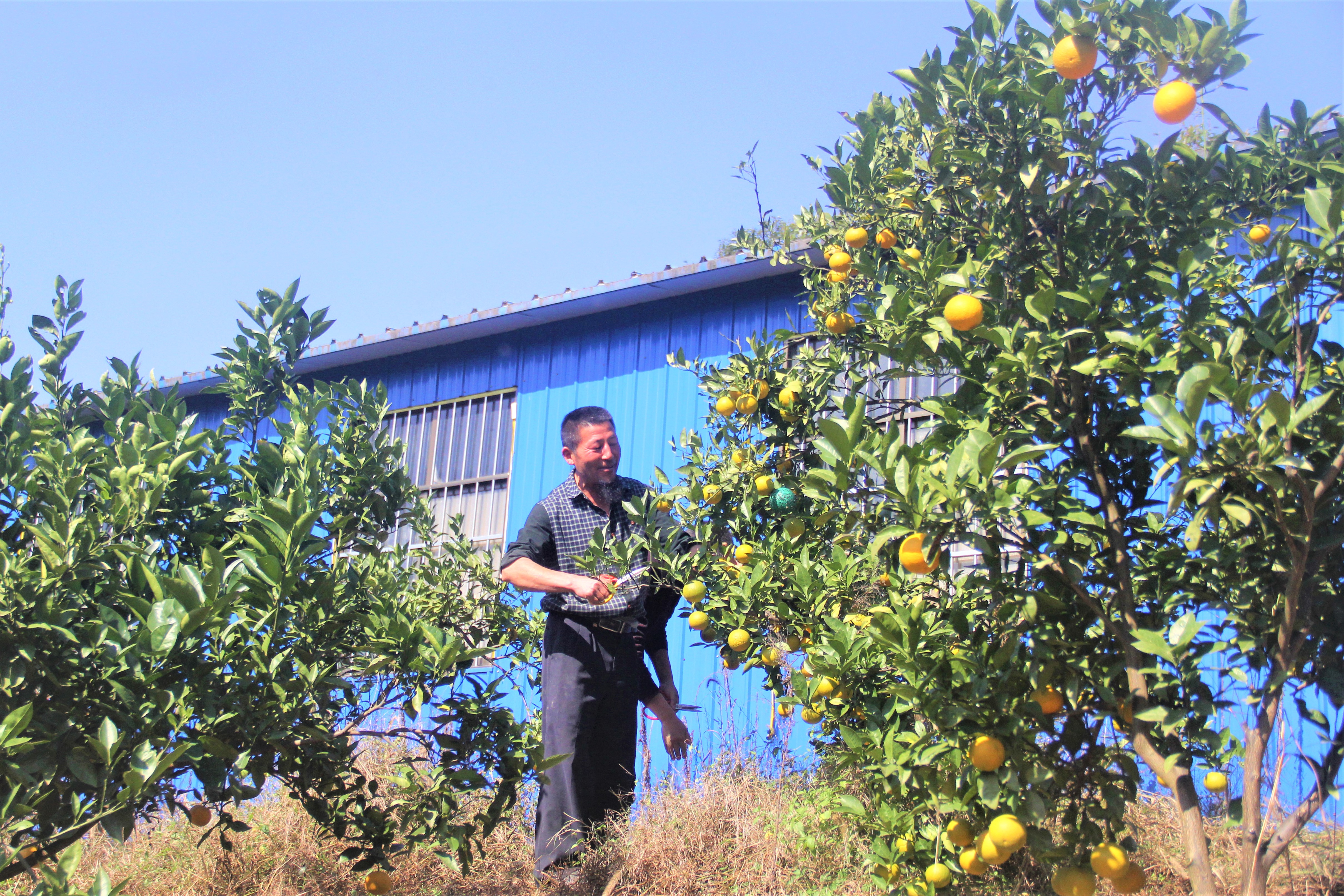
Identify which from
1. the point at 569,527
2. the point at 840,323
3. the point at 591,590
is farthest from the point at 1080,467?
the point at 569,527

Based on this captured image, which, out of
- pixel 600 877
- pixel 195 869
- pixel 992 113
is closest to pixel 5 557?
pixel 195 869

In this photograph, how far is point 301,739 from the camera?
103 inches

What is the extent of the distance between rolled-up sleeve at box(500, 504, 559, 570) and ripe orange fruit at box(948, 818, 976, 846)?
74.6 inches

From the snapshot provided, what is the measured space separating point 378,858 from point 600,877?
718 millimetres

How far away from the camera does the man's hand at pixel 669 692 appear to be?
13.1 feet

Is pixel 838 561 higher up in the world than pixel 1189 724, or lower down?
higher up

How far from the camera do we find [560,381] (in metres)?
8.04

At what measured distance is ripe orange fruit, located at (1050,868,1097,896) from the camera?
2176 millimetres

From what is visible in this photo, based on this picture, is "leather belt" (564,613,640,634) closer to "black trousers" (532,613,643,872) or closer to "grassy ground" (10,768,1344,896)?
"black trousers" (532,613,643,872)

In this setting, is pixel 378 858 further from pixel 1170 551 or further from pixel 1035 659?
pixel 1170 551

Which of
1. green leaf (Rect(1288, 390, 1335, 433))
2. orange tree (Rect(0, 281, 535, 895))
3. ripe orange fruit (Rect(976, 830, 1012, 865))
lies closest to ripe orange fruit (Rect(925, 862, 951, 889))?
ripe orange fruit (Rect(976, 830, 1012, 865))

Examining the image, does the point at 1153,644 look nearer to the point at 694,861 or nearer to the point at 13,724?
the point at 694,861

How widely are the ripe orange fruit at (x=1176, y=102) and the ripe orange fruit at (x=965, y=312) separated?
579 millimetres

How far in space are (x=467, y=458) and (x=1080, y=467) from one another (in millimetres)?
6810
